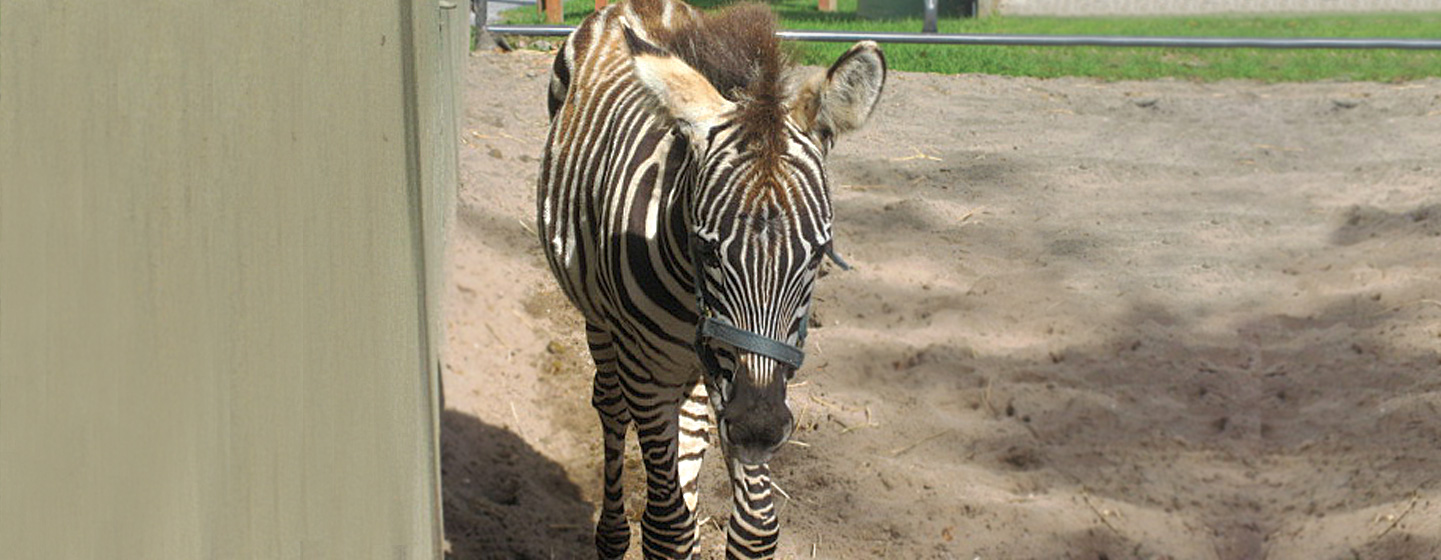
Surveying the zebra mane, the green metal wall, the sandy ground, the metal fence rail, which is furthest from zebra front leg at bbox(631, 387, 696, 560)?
the metal fence rail

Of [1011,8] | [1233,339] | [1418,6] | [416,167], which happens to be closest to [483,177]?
[1233,339]

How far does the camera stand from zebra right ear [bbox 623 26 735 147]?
3.66 meters

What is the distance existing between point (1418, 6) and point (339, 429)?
1239cm

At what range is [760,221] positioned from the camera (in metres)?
3.37

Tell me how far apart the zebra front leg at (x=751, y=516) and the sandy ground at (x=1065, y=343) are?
3.87ft

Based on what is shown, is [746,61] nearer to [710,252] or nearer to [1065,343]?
[710,252]

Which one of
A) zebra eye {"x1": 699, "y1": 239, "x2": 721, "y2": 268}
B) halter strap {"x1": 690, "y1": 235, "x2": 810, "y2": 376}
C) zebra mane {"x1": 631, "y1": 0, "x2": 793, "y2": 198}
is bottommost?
halter strap {"x1": 690, "y1": 235, "x2": 810, "y2": 376}

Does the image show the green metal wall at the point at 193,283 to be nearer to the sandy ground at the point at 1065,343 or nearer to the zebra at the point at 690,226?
the zebra at the point at 690,226

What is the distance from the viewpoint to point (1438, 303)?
7156 millimetres

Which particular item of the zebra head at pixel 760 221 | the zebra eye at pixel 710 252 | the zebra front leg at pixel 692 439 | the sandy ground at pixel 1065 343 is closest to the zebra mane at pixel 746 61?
the zebra head at pixel 760 221

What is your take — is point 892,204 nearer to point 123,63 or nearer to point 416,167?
point 416,167

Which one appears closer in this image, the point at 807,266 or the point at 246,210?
the point at 246,210

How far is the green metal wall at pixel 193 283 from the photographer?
105cm

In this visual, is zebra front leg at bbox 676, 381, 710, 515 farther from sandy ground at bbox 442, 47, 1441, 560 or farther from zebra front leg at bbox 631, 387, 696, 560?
sandy ground at bbox 442, 47, 1441, 560
